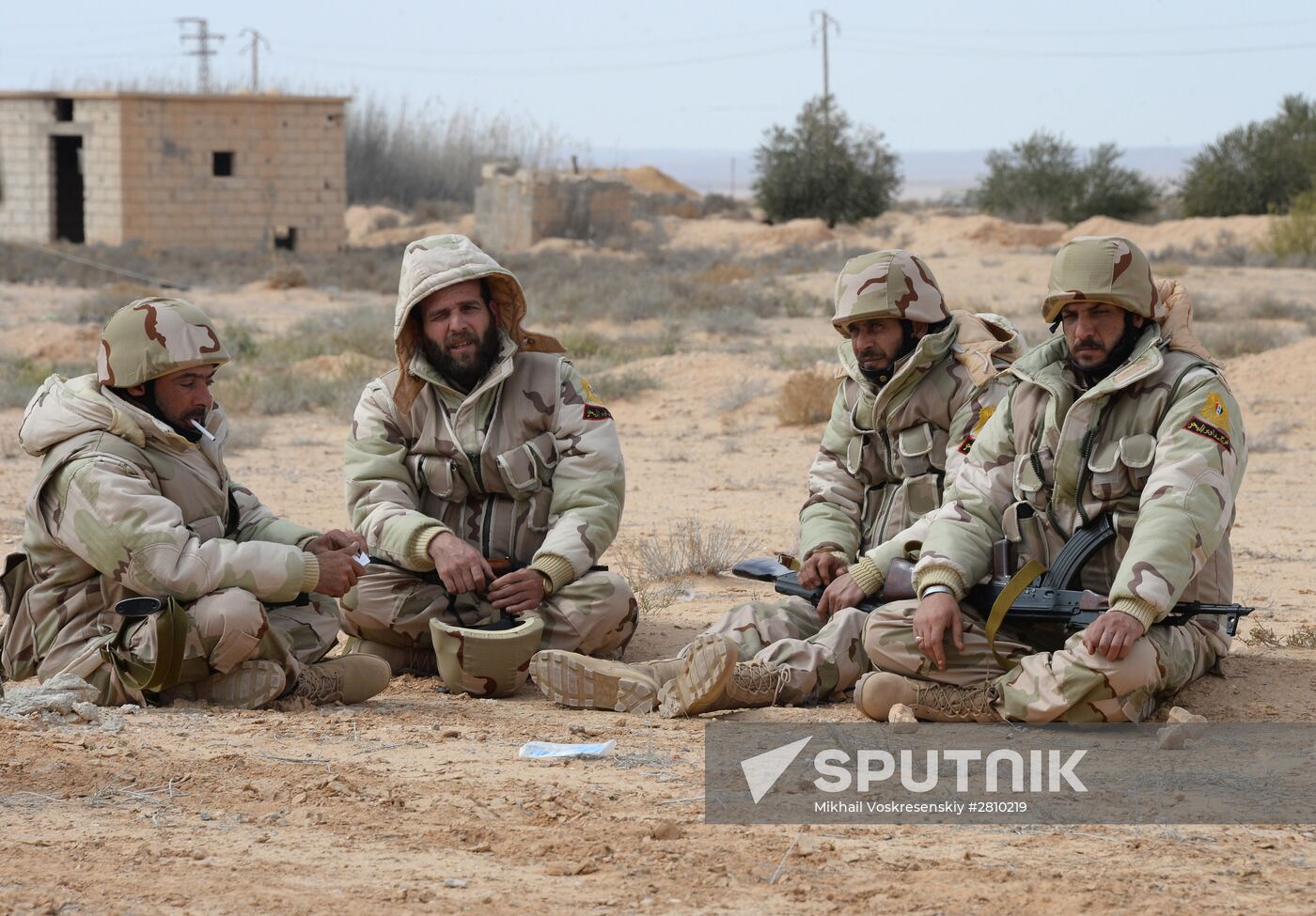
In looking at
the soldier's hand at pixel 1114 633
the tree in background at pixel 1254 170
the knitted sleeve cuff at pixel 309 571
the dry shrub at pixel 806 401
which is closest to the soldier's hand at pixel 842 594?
the soldier's hand at pixel 1114 633

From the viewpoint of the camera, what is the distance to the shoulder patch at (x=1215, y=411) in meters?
4.40

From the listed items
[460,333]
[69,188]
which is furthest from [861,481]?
[69,188]

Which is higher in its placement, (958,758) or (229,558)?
(229,558)

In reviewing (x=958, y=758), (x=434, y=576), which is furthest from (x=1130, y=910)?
(x=434, y=576)

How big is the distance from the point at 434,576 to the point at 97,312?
606 inches

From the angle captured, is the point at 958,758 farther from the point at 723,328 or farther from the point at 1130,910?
the point at 723,328

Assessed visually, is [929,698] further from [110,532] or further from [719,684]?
[110,532]

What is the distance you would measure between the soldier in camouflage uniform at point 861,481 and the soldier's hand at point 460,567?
16.0 inches

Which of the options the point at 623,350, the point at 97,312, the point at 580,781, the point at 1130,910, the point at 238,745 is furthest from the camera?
the point at 97,312

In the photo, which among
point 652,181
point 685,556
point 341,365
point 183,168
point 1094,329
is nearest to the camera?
point 1094,329

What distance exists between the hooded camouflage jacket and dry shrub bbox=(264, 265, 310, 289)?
757 inches

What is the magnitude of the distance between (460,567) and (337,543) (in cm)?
41

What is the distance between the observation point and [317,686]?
4.79 m

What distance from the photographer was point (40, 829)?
11.1 feet
